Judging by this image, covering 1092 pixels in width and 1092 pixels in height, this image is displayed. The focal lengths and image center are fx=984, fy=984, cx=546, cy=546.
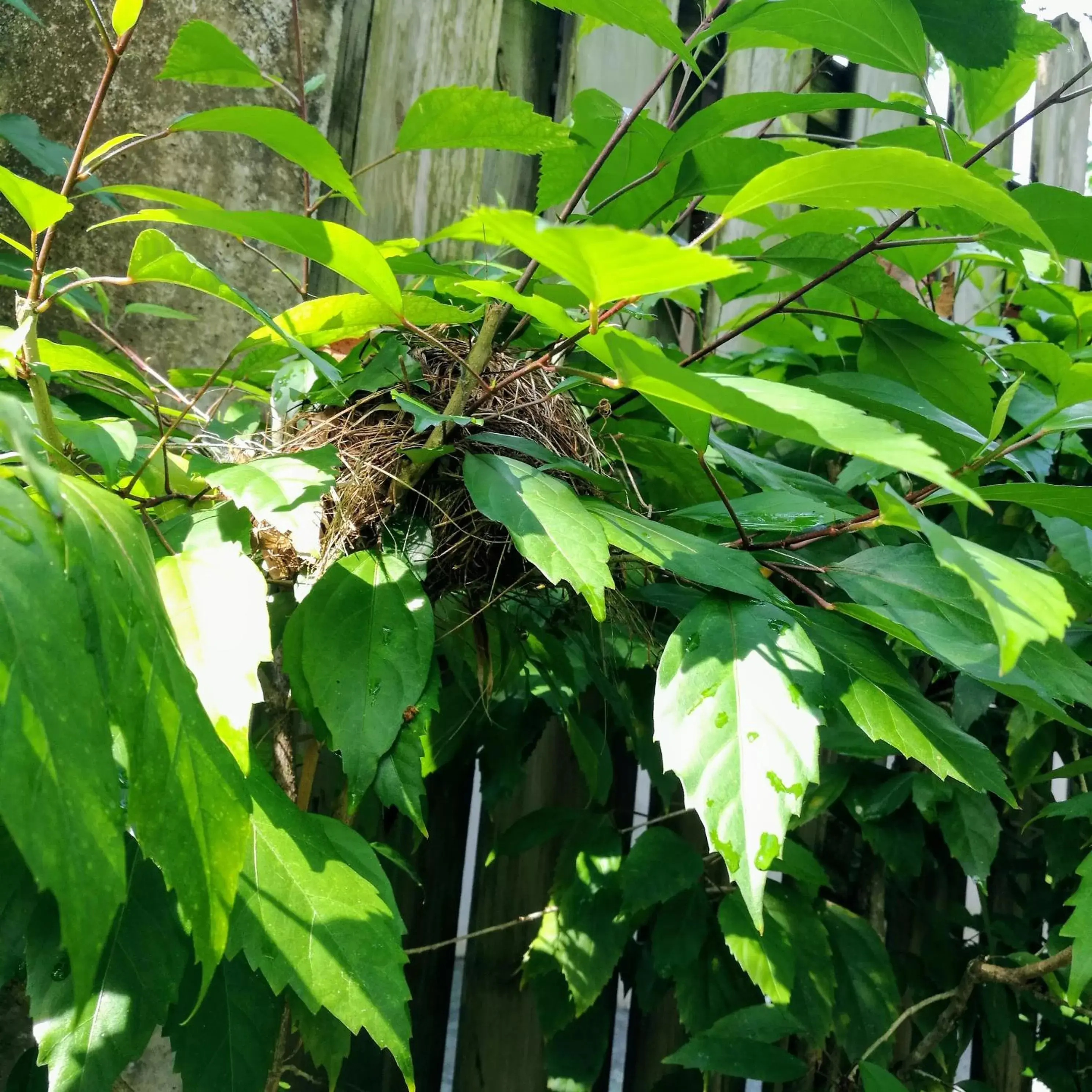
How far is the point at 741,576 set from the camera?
563 mm

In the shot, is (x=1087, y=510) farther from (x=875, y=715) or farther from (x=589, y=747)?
(x=589, y=747)

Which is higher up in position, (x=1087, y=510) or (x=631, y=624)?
(x=1087, y=510)

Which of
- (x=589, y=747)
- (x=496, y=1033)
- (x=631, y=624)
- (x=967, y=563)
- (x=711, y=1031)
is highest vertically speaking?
(x=967, y=563)

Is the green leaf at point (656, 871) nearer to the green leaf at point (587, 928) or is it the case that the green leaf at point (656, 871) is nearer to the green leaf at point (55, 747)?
the green leaf at point (587, 928)

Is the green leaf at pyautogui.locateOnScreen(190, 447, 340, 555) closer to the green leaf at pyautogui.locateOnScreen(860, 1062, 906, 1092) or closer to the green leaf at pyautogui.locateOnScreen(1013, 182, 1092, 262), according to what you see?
the green leaf at pyautogui.locateOnScreen(1013, 182, 1092, 262)

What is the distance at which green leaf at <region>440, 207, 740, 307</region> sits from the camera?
0.36 m

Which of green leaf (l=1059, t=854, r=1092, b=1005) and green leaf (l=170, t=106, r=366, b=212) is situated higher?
green leaf (l=170, t=106, r=366, b=212)

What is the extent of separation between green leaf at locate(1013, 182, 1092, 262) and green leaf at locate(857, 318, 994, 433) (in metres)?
0.14

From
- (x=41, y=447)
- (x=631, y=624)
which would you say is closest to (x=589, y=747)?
(x=631, y=624)

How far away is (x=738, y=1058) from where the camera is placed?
0.94 meters

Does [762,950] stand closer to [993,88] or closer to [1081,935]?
[1081,935]

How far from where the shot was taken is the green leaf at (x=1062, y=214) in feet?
2.07

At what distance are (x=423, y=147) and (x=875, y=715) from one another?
1.57 ft

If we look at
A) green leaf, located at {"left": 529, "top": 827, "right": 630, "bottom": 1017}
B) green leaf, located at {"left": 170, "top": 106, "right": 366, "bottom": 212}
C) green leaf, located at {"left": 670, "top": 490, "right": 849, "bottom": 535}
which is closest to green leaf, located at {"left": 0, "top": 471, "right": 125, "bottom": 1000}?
green leaf, located at {"left": 170, "top": 106, "right": 366, "bottom": 212}
